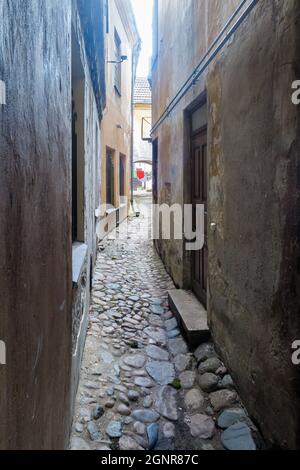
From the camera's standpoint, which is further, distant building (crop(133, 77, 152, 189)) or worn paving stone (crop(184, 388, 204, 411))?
distant building (crop(133, 77, 152, 189))

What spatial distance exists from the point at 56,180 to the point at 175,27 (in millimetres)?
4605

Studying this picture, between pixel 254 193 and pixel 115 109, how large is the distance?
8998mm

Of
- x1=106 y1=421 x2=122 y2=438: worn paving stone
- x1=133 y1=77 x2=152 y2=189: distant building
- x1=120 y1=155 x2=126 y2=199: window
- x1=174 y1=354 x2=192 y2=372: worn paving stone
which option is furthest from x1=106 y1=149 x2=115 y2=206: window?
x1=133 y1=77 x2=152 y2=189: distant building

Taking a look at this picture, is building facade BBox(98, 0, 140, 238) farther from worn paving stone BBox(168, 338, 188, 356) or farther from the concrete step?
worn paving stone BBox(168, 338, 188, 356)

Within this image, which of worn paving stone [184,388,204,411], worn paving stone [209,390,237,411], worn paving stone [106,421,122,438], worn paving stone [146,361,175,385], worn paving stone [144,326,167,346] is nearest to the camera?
worn paving stone [106,421,122,438]

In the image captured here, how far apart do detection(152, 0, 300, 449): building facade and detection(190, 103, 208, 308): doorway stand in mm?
65

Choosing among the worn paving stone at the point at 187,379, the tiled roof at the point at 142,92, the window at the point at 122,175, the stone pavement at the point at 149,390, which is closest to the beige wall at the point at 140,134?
the tiled roof at the point at 142,92

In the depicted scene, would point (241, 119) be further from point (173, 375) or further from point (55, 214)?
point (173, 375)

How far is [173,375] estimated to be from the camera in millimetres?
3205

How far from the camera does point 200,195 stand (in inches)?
171

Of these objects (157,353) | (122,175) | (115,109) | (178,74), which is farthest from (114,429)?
(122,175)

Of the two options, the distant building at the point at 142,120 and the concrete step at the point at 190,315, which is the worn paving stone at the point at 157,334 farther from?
the distant building at the point at 142,120

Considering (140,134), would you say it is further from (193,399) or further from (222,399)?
(222,399)

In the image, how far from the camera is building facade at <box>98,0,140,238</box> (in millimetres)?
9031
